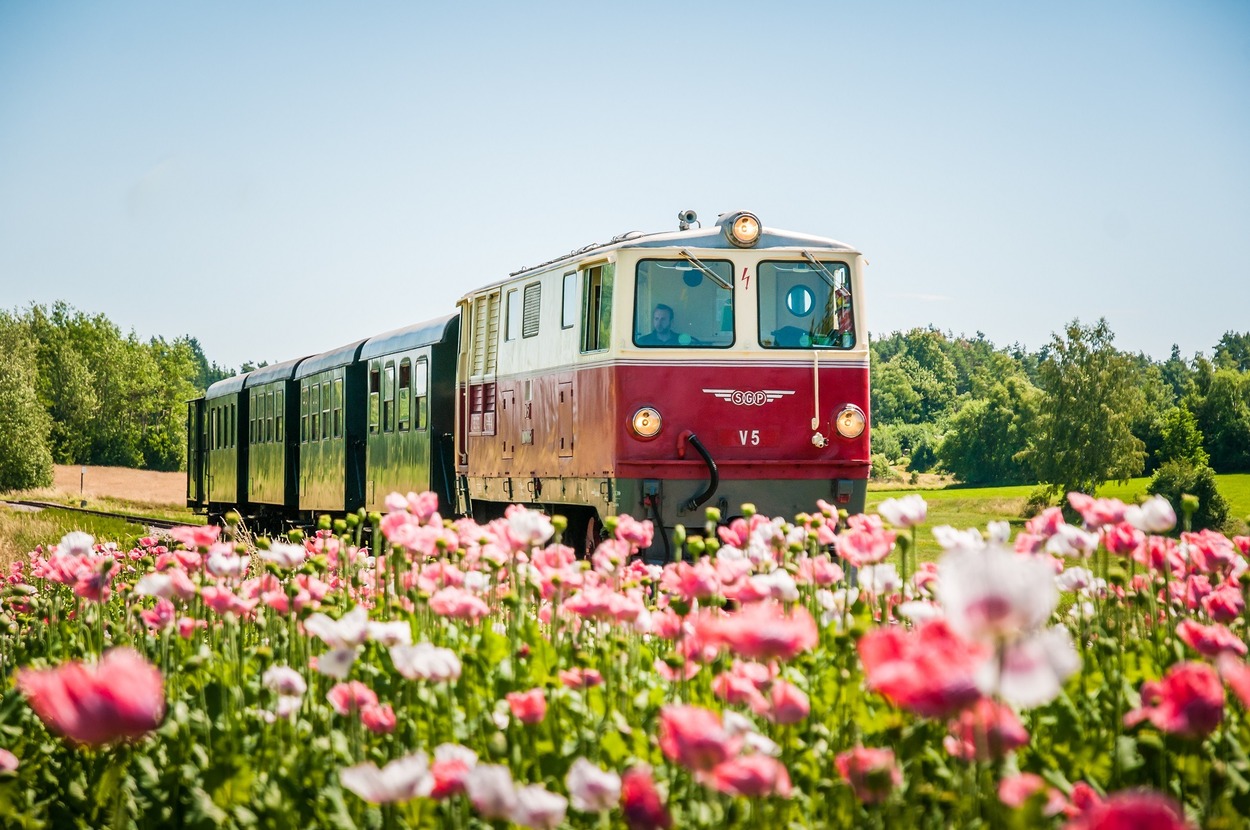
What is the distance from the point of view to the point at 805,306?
1275 centimetres

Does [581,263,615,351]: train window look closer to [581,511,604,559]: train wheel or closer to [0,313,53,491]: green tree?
[581,511,604,559]: train wheel

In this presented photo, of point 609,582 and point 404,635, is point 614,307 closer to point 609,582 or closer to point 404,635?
point 609,582

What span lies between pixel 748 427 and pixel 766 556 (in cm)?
715

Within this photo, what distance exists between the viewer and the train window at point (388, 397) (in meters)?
18.8

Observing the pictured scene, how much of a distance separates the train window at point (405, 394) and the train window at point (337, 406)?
276 cm

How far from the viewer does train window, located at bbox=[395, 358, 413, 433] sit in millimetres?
18031

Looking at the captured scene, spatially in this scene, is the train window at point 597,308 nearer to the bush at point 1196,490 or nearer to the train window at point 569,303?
the train window at point 569,303

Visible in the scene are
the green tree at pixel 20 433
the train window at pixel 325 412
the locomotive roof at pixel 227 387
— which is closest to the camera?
the train window at pixel 325 412

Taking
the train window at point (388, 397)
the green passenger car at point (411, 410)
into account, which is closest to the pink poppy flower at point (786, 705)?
the green passenger car at point (411, 410)

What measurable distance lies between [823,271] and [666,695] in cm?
855

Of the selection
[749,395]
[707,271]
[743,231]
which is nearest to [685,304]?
[707,271]

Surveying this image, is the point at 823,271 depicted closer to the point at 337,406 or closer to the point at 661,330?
the point at 661,330

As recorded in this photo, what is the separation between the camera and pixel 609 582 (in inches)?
219

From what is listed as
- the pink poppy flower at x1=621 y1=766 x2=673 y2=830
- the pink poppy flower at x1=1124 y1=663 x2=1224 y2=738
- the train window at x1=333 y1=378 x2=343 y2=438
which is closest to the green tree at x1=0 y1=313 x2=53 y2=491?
the train window at x1=333 y1=378 x2=343 y2=438
